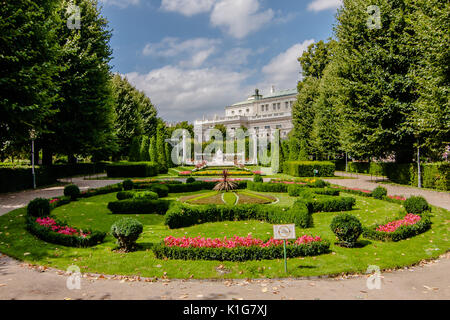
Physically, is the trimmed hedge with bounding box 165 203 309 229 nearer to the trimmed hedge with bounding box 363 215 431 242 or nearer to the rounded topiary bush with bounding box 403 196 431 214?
the trimmed hedge with bounding box 363 215 431 242

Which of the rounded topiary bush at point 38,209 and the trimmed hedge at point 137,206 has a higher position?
the rounded topiary bush at point 38,209

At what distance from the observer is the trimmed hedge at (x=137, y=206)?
36.1ft

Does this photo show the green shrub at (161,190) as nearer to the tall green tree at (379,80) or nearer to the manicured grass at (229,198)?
the manicured grass at (229,198)

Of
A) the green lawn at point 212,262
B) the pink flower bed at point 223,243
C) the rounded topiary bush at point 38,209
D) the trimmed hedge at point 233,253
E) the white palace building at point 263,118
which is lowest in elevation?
the green lawn at point 212,262

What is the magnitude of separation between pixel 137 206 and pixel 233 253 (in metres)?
6.15

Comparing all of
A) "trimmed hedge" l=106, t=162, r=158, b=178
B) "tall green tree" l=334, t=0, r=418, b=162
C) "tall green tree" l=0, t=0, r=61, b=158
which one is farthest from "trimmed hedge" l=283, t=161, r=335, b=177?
"tall green tree" l=0, t=0, r=61, b=158

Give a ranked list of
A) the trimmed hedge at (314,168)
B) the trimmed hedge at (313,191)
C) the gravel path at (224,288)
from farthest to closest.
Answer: the trimmed hedge at (314,168)
the trimmed hedge at (313,191)
the gravel path at (224,288)

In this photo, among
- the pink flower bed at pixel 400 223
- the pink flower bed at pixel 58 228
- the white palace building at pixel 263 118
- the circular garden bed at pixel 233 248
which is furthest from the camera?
the white palace building at pixel 263 118

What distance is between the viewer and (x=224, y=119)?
80.4 m

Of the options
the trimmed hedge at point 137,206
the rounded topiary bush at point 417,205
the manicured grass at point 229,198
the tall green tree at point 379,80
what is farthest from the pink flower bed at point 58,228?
the tall green tree at point 379,80

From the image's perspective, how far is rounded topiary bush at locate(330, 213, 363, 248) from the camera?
6742 millimetres

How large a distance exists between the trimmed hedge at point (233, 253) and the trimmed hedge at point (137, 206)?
4.78m
